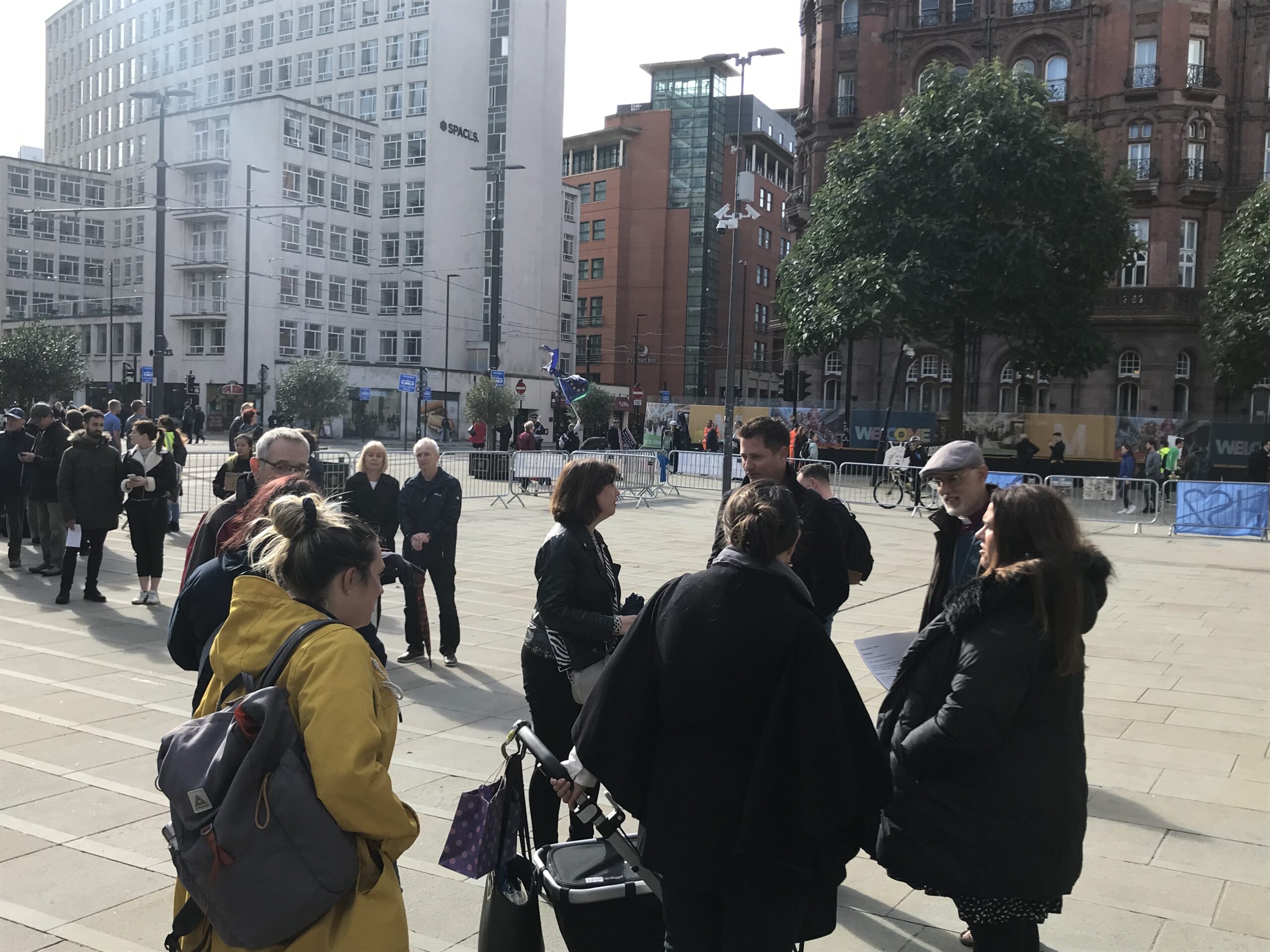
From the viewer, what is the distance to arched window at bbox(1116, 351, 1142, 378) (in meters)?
46.2

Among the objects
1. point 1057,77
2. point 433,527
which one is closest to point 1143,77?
point 1057,77

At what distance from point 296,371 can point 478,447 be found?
69.1 feet

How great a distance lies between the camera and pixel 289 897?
2365 mm

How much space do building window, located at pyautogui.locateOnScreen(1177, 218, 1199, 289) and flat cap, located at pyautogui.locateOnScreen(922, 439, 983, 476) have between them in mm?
48306

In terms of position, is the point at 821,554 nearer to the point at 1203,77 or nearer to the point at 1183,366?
the point at 1183,366

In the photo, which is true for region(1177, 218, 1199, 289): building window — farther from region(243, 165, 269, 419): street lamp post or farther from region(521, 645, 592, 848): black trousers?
region(521, 645, 592, 848): black trousers

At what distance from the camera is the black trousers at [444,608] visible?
334 inches

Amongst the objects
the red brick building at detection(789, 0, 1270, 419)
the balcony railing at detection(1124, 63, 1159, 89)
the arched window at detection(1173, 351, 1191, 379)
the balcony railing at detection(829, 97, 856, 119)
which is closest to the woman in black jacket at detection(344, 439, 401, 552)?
the red brick building at detection(789, 0, 1270, 419)

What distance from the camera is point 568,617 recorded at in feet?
13.8

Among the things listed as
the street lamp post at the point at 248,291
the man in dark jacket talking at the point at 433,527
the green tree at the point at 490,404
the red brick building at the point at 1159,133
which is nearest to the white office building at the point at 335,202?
the street lamp post at the point at 248,291

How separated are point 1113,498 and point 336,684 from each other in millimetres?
23792

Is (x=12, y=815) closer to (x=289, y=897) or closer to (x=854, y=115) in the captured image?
(x=289, y=897)

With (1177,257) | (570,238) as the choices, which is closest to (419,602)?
(1177,257)

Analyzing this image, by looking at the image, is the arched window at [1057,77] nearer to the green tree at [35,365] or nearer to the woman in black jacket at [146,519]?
the woman in black jacket at [146,519]
